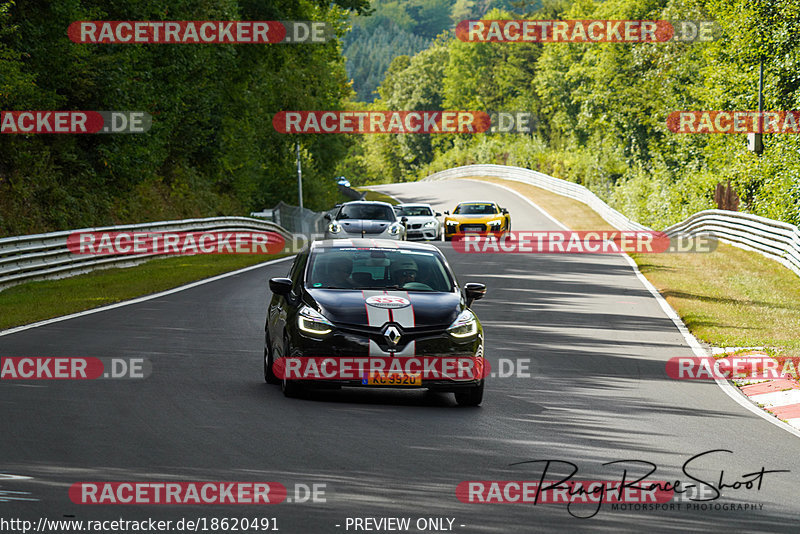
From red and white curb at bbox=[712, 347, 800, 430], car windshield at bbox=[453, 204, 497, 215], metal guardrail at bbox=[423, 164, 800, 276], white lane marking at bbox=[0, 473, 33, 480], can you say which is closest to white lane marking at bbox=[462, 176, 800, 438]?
red and white curb at bbox=[712, 347, 800, 430]

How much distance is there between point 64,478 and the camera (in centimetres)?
709

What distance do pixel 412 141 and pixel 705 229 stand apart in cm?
12231

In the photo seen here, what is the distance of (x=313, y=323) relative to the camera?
10.3 m

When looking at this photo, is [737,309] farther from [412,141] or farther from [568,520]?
[412,141]

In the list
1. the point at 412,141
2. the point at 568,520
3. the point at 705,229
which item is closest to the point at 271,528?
the point at 568,520

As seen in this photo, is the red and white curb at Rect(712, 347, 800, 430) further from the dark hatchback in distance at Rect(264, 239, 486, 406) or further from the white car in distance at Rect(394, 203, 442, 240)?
the white car in distance at Rect(394, 203, 442, 240)

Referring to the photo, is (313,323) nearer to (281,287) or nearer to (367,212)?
(281,287)

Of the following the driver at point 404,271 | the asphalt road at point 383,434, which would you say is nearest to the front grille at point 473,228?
the asphalt road at point 383,434

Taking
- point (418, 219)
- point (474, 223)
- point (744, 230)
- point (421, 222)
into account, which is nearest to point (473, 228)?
point (474, 223)

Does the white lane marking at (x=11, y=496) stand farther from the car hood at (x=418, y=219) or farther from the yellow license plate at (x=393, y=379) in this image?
the car hood at (x=418, y=219)

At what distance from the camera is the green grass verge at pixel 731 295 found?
16406mm

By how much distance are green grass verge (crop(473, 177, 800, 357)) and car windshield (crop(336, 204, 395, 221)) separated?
24.3ft

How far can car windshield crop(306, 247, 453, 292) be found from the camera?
11180 mm

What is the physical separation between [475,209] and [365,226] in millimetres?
10495
